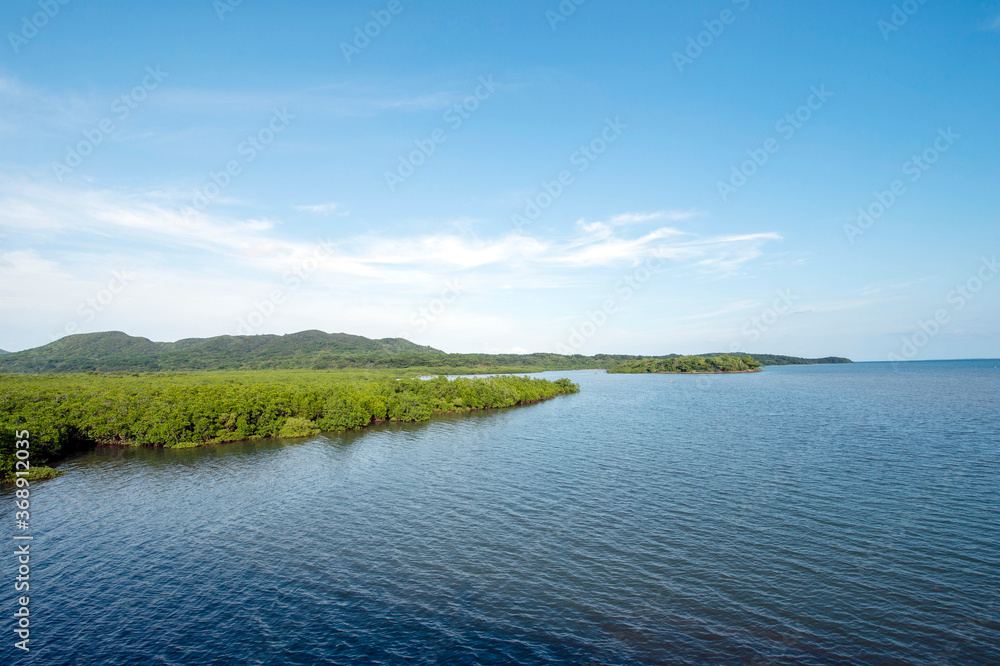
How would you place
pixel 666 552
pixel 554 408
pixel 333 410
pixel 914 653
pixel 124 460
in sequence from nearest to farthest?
pixel 914 653, pixel 666 552, pixel 124 460, pixel 333 410, pixel 554 408

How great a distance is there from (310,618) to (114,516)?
83.6 ft

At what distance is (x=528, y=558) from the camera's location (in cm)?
2877

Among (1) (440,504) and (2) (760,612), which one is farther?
(1) (440,504)

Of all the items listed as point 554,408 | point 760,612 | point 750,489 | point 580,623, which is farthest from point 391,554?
point 554,408

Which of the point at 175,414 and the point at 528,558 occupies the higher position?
the point at 175,414

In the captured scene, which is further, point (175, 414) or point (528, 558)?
point (175, 414)

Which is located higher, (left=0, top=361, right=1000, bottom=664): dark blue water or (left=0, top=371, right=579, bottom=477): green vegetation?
(left=0, top=371, right=579, bottom=477): green vegetation

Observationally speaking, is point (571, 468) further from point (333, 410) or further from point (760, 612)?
point (333, 410)

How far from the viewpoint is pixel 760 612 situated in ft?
73.8

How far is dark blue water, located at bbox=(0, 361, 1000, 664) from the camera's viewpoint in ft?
68.1

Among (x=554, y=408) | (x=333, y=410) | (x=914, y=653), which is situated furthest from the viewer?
(x=554, y=408)

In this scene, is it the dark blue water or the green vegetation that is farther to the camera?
the green vegetation

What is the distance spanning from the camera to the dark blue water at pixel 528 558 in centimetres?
2075

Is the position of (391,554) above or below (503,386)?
below
